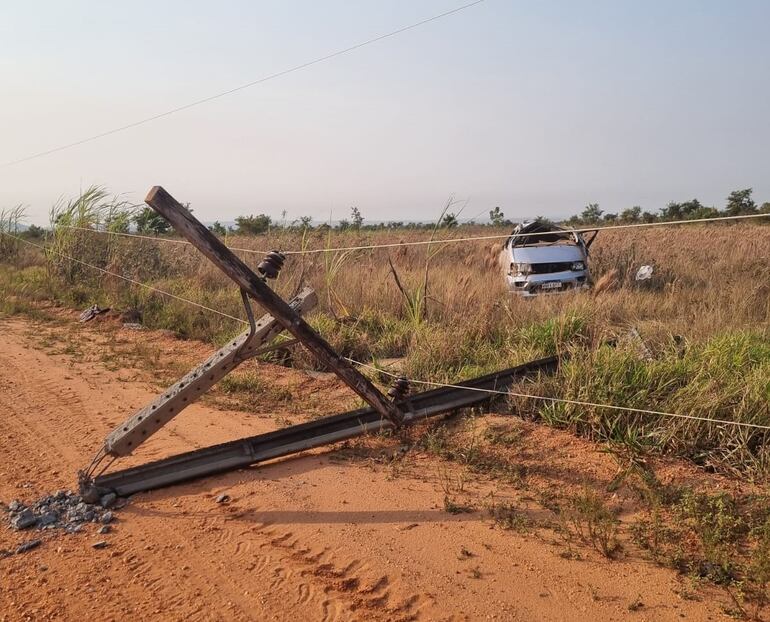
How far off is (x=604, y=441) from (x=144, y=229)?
474 inches

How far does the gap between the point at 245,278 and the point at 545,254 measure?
26.3 ft

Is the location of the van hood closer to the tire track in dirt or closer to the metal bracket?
the tire track in dirt

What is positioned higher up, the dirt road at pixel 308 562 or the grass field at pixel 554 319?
the grass field at pixel 554 319

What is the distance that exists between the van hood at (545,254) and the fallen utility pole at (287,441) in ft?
18.7

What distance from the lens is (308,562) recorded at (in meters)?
3.28

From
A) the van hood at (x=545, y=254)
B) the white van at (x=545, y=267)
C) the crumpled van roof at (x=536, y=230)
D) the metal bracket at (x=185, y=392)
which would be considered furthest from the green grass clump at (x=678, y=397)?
the crumpled van roof at (x=536, y=230)

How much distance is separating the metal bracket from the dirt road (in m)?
0.42

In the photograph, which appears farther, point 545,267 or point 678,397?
point 545,267

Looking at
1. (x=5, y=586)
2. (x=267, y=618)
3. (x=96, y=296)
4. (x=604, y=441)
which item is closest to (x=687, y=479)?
(x=604, y=441)

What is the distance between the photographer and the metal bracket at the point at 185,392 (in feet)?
12.7

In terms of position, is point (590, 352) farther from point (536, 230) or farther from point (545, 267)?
point (536, 230)

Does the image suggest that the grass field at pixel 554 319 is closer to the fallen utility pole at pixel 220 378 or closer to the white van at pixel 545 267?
the white van at pixel 545 267

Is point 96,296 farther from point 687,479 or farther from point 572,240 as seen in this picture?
point 687,479

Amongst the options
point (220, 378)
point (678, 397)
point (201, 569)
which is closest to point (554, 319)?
point (678, 397)
